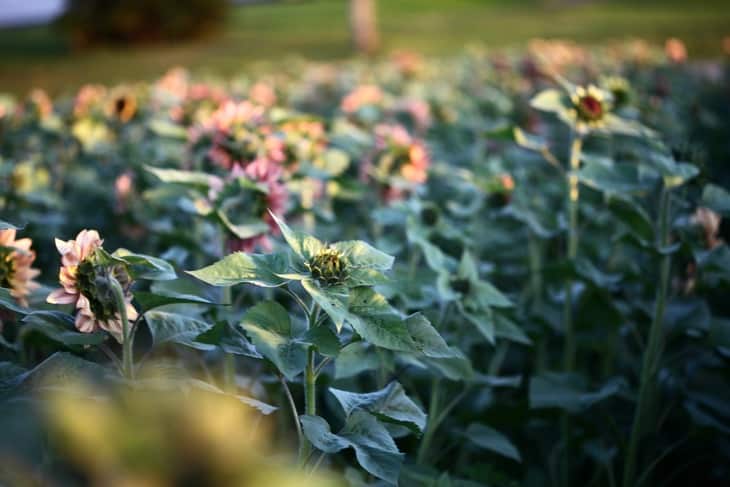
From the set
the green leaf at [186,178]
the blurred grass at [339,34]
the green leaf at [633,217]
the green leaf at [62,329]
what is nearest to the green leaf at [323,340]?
the green leaf at [62,329]

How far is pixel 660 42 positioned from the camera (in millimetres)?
15398

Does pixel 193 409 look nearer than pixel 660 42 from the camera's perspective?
Yes

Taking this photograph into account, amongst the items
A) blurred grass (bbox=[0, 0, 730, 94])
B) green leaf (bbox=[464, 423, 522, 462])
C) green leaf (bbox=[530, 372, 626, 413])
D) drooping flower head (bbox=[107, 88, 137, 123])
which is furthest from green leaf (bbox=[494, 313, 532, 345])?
blurred grass (bbox=[0, 0, 730, 94])

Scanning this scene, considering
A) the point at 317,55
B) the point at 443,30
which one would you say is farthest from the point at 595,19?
the point at 317,55

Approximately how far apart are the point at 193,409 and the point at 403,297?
1.24m

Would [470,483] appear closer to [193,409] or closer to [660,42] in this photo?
[193,409]

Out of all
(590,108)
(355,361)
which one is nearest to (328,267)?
(355,361)

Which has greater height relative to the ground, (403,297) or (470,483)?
(403,297)

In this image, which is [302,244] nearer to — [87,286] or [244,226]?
[87,286]

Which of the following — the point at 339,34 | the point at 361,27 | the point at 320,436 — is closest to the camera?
the point at 320,436

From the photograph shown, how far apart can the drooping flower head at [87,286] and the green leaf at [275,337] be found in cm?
21

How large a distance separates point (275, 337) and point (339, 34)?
1857cm

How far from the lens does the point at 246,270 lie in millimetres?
1167

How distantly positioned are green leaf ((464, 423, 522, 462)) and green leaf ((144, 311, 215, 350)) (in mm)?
752
